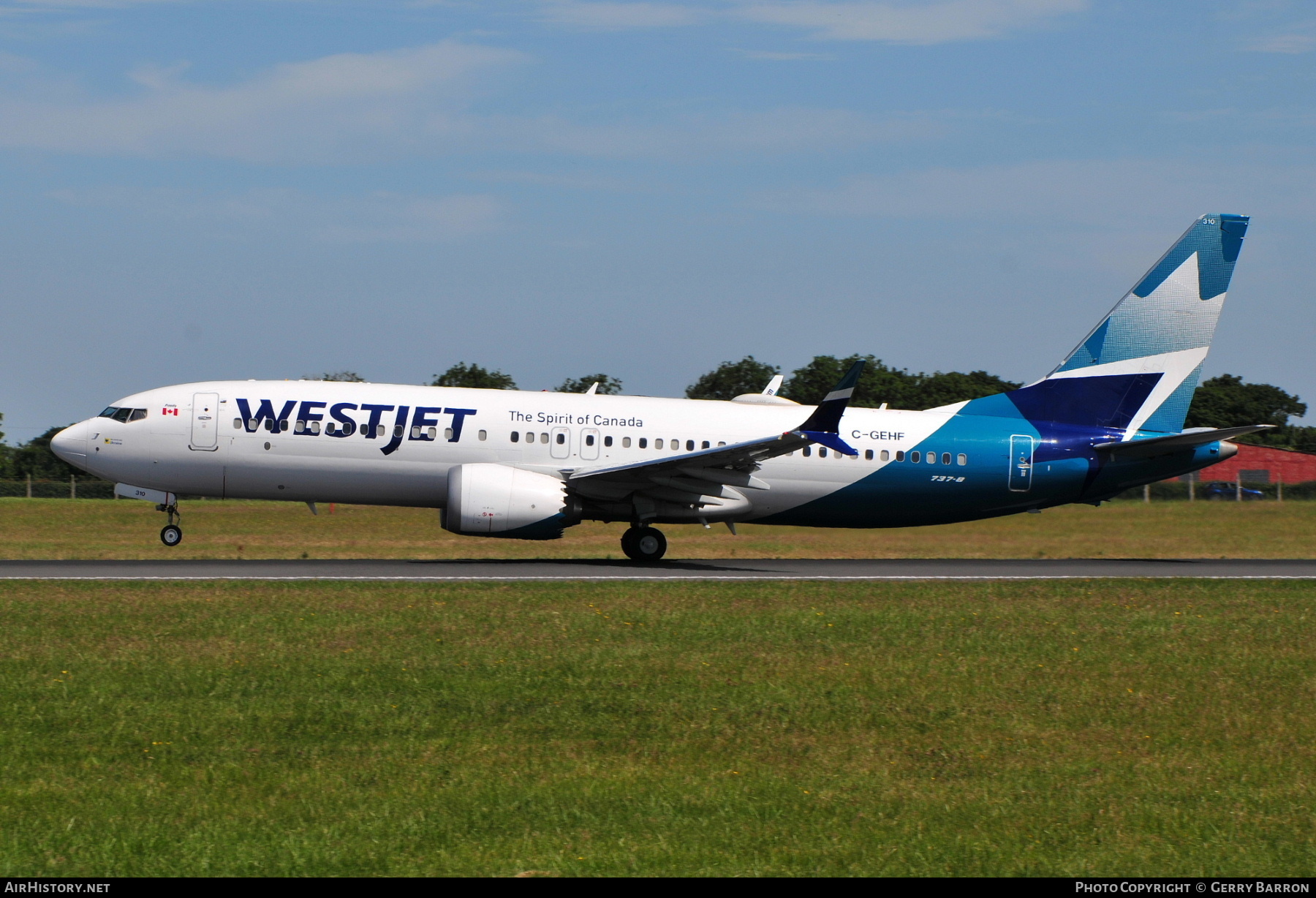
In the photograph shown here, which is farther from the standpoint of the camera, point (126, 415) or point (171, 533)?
point (171, 533)

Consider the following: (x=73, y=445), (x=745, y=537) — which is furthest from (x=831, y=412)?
(x=73, y=445)

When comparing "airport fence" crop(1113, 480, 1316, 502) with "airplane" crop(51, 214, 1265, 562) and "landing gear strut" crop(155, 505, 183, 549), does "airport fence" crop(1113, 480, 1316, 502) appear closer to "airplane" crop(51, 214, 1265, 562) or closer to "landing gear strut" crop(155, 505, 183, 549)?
"airplane" crop(51, 214, 1265, 562)

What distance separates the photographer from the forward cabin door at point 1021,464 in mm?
29891

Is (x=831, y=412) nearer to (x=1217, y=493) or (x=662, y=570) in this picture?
(x=662, y=570)

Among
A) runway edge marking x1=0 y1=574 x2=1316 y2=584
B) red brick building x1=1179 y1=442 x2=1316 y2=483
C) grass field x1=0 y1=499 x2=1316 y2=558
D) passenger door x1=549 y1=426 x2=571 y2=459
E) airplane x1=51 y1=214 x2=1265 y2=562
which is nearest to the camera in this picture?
runway edge marking x1=0 y1=574 x2=1316 y2=584

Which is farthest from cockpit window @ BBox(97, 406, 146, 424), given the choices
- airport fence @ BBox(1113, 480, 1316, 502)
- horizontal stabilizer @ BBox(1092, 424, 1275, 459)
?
airport fence @ BBox(1113, 480, 1316, 502)

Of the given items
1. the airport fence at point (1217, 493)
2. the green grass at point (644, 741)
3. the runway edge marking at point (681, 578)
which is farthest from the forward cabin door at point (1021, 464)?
the airport fence at point (1217, 493)

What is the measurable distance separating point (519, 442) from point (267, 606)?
34.8 ft

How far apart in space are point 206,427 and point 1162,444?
71.6 feet

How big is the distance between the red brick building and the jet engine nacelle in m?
46.0

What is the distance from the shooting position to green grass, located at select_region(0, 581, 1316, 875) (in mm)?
7785

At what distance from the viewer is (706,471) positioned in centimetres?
2766

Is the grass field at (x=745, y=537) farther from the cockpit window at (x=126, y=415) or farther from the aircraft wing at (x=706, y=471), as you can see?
the aircraft wing at (x=706, y=471)

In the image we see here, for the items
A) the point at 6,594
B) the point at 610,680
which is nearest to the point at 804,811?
the point at 610,680
